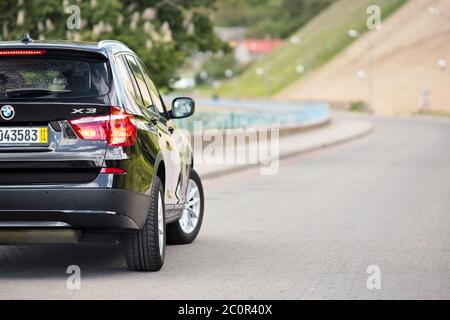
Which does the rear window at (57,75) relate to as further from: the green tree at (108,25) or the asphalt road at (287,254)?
the green tree at (108,25)

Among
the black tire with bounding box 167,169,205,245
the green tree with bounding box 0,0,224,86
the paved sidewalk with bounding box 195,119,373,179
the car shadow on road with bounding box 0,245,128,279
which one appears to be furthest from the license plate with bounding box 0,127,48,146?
the green tree with bounding box 0,0,224,86

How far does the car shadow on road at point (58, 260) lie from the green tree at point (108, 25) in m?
21.1

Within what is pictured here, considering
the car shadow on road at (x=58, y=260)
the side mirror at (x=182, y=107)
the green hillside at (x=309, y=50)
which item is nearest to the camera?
the car shadow on road at (x=58, y=260)

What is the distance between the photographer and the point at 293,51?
174 m

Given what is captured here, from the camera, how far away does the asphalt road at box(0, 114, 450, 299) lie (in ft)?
29.6

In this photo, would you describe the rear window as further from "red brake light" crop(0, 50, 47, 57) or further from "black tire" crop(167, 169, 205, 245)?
"black tire" crop(167, 169, 205, 245)

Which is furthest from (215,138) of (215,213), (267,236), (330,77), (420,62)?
(330,77)

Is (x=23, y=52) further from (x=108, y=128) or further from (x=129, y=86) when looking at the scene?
(x=108, y=128)

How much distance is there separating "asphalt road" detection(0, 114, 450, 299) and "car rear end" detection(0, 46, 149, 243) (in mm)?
464

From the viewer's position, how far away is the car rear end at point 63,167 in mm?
9055

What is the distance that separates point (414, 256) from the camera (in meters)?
11.2

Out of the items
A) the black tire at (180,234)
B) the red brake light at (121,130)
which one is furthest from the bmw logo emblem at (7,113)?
the black tire at (180,234)

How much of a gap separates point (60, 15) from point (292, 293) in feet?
90.1

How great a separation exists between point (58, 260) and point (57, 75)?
1.90 meters
